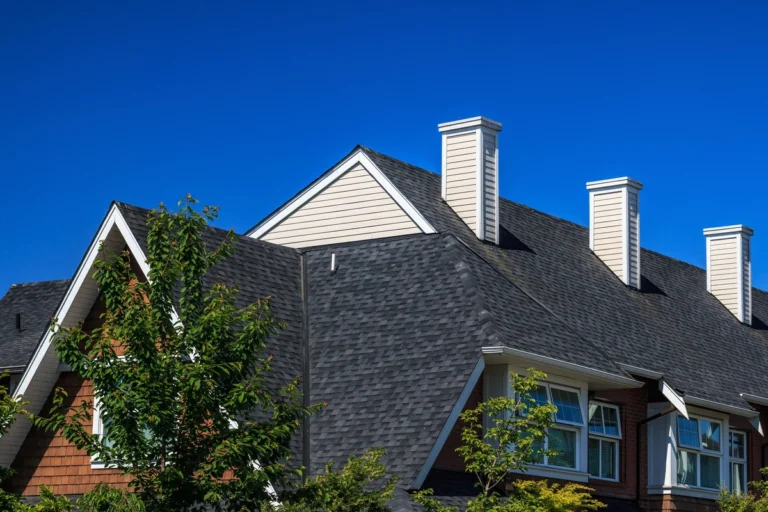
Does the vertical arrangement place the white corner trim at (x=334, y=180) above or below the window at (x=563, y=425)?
above

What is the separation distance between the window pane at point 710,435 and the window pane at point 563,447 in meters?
4.88

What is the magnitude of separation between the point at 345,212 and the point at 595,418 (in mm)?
6663

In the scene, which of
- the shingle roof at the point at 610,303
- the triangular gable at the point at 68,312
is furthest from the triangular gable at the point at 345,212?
the triangular gable at the point at 68,312

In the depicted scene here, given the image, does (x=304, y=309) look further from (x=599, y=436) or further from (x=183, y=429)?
(x=183, y=429)

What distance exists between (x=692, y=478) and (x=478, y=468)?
9.04 m

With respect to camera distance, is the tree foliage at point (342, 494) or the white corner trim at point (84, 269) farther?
the white corner trim at point (84, 269)

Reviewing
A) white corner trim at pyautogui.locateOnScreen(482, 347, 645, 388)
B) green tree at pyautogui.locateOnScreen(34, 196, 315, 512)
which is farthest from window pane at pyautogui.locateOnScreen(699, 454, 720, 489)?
green tree at pyautogui.locateOnScreen(34, 196, 315, 512)

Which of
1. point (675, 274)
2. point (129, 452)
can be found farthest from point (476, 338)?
point (675, 274)

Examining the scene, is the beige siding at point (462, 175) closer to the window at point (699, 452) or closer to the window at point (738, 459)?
the window at point (699, 452)

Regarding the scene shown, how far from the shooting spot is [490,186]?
26844mm

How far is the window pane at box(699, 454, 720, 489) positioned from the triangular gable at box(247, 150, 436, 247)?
7.73 meters

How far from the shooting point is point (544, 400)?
21656 millimetres

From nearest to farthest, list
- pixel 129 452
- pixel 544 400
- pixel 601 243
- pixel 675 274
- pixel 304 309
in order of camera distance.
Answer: pixel 129 452 → pixel 544 400 → pixel 304 309 → pixel 601 243 → pixel 675 274

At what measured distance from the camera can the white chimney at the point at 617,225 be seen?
30453mm
